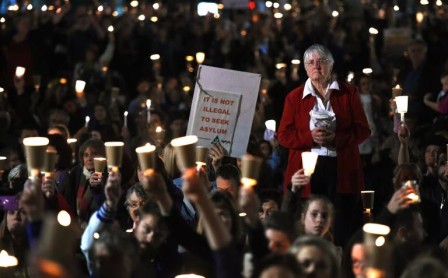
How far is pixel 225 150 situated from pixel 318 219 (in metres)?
2.64

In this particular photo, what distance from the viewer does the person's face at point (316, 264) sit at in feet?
21.2

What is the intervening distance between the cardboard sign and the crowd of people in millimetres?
133

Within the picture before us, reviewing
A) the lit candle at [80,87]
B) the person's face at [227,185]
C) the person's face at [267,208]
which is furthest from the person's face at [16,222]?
the lit candle at [80,87]

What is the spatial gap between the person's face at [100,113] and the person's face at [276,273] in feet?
32.6

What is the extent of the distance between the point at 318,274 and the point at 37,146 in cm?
151

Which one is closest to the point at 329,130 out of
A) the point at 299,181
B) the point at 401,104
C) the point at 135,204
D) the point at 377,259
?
the point at 401,104

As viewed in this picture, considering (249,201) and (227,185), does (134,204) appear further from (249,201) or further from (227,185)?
(249,201)

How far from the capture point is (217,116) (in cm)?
1080

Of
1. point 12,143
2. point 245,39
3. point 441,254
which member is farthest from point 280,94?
point 441,254

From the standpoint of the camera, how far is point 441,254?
6.82 meters

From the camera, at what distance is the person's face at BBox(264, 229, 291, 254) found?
6.75 meters

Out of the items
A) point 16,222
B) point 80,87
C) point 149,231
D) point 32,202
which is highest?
point 80,87

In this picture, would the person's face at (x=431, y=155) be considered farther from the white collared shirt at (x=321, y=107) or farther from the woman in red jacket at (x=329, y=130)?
the white collared shirt at (x=321, y=107)

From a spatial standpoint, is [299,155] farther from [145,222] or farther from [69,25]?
[69,25]
